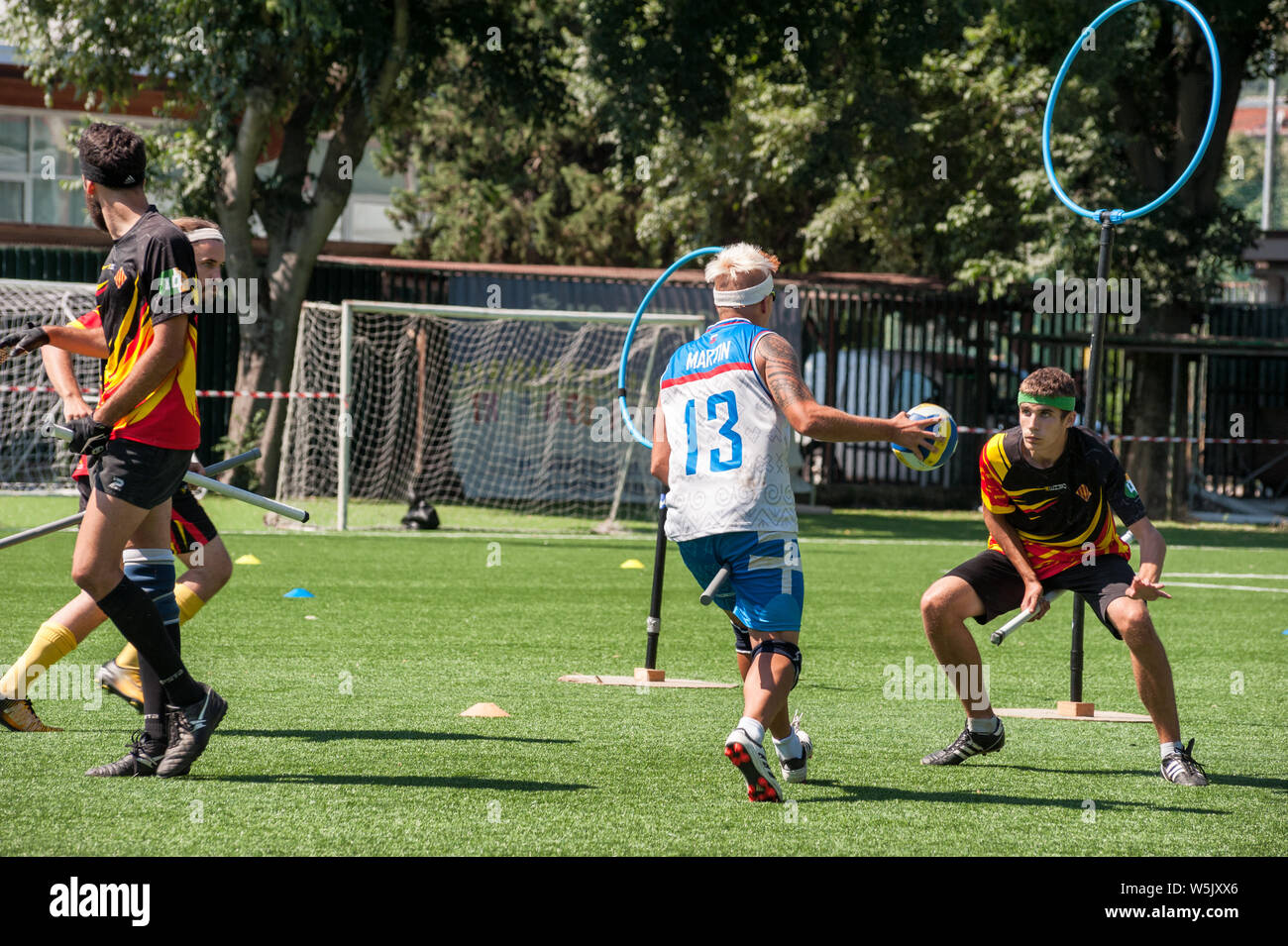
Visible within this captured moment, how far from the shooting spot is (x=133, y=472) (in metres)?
4.85

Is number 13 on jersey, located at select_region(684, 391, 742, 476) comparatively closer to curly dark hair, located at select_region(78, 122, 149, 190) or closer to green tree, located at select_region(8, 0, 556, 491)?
curly dark hair, located at select_region(78, 122, 149, 190)

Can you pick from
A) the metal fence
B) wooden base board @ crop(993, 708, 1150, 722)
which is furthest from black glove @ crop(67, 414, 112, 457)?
the metal fence

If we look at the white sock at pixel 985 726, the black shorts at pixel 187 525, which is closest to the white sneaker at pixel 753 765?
→ the white sock at pixel 985 726

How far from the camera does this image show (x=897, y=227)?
24516 millimetres

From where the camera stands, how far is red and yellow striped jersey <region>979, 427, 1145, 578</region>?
228 inches

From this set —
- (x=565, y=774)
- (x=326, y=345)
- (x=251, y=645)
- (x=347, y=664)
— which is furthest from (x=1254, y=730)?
(x=326, y=345)

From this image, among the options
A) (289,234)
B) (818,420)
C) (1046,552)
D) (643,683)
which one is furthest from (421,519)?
(818,420)

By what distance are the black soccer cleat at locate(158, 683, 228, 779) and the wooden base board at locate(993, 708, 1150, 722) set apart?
3587 mm

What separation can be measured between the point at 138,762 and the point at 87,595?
29.9 inches

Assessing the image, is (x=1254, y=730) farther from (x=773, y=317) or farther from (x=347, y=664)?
(x=773, y=317)

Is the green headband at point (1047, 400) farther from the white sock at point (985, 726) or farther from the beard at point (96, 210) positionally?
the beard at point (96, 210)

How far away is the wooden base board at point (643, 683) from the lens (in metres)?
7.33
